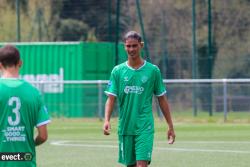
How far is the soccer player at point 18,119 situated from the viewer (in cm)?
856

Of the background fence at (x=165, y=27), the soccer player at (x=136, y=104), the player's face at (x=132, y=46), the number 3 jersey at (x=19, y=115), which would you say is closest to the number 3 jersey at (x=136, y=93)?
the soccer player at (x=136, y=104)

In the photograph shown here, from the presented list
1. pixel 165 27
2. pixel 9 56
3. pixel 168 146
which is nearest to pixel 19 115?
pixel 9 56

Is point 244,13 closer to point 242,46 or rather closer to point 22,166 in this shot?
point 242,46

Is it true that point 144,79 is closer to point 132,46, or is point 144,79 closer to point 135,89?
point 135,89

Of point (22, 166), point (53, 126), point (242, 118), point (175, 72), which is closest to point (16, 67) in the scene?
point (22, 166)

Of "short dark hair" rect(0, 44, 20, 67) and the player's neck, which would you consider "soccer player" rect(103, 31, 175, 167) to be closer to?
the player's neck

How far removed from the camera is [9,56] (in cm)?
838

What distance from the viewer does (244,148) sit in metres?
19.8

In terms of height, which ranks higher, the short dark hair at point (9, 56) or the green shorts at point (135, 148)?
the short dark hair at point (9, 56)

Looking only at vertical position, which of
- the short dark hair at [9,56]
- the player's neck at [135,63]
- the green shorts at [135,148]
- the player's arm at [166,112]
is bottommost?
the green shorts at [135,148]

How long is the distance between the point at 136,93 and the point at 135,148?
685mm

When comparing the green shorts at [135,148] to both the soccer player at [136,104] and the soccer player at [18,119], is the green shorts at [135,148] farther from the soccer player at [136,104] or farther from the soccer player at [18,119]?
the soccer player at [18,119]

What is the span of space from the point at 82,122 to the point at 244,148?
12658 mm

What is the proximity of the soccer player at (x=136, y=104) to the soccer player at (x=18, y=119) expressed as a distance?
10.6 feet
